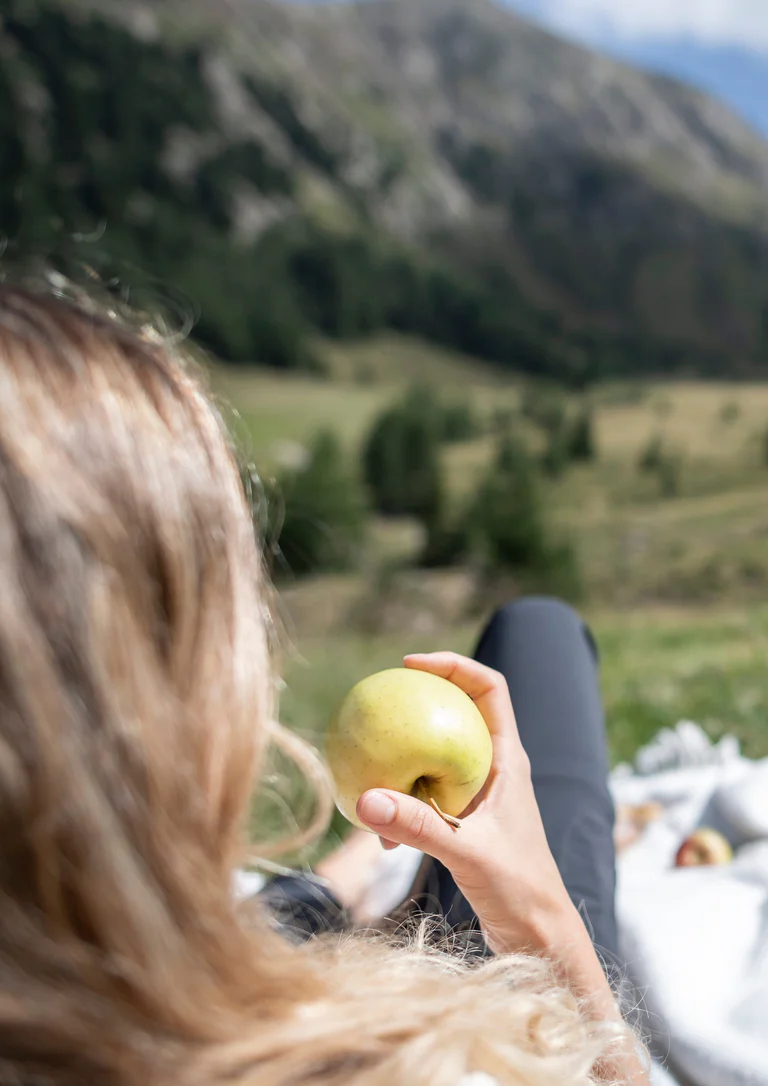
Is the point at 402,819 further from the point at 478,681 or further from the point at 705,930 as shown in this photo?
the point at 705,930

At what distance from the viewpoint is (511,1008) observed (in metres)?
1.05

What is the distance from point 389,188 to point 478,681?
117 feet

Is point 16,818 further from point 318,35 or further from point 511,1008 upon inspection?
point 318,35

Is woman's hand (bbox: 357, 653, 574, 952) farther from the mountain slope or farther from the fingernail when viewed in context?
the mountain slope

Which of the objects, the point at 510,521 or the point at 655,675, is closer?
the point at 655,675

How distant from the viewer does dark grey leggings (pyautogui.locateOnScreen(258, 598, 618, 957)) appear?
1769 mm

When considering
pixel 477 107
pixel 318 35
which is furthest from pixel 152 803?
pixel 318 35

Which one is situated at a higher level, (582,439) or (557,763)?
(557,763)

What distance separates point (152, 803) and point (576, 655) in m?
1.54

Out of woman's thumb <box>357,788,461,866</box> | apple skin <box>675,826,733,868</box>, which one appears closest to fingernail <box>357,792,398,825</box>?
woman's thumb <box>357,788,461,866</box>

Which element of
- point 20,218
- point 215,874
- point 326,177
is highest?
point 215,874

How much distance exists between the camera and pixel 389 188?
3425 centimetres

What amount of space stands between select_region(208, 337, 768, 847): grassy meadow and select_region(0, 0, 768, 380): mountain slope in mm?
4282

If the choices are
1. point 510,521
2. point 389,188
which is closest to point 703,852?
point 510,521
